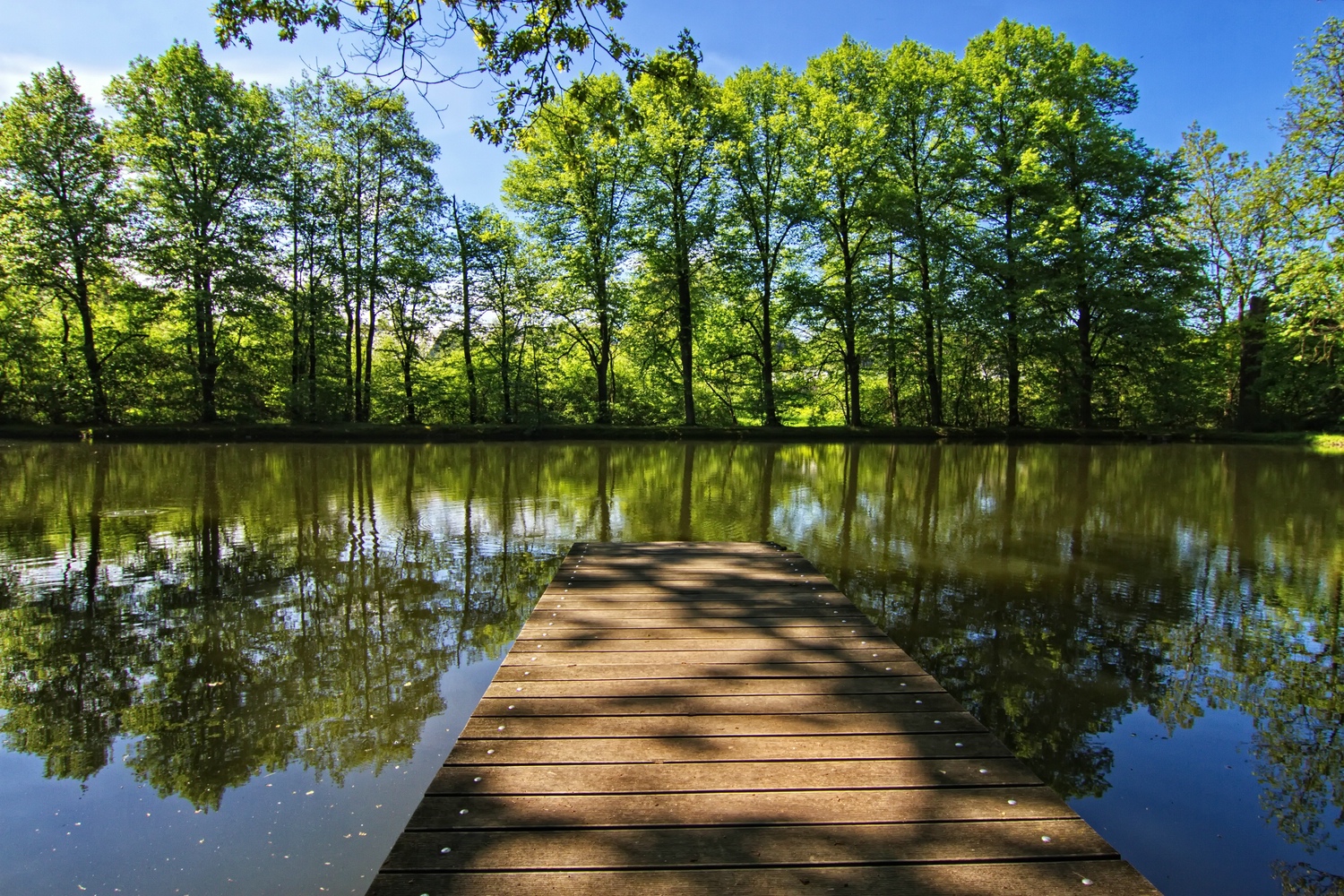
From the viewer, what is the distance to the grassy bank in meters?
22.2

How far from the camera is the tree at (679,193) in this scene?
79.2 ft

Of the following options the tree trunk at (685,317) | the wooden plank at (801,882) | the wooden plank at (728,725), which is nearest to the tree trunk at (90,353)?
the tree trunk at (685,317)

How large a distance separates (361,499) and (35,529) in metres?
3.38

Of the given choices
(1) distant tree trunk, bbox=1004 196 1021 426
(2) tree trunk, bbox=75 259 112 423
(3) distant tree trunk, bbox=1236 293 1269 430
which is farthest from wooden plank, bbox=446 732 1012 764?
(3) distant tree trunk, bbox=1236 293 1269 430

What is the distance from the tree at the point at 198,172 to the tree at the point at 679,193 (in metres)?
12.4

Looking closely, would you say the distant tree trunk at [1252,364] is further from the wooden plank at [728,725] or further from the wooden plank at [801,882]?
the wooden plank at [801,882]

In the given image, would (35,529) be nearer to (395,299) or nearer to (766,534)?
(766,534)

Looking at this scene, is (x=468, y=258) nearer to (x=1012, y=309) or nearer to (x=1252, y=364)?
(x=1012, y=309)

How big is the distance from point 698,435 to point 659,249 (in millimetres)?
6679

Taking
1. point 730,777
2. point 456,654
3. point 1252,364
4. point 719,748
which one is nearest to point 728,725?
point 719,748

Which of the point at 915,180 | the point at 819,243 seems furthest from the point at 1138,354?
the point at 819,243

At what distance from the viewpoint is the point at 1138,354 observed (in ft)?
81.5

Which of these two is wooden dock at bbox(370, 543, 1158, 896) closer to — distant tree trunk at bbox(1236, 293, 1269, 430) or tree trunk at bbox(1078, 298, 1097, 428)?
tree trunk at bbox(1078, 298, 1097, 428)

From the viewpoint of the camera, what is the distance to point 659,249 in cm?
2483
